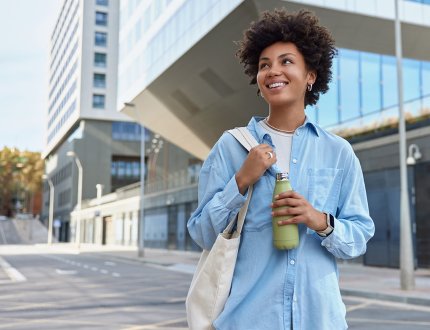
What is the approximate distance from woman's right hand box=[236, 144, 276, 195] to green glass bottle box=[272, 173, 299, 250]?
2.7 inches

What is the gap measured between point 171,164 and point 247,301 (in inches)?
2297

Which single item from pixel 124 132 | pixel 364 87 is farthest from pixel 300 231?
pixel 124 132

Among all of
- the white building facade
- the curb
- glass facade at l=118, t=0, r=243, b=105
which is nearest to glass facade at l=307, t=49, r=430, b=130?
glass facade at l=118, t=0, r=243, b=105

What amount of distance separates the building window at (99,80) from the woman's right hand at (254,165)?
78529 mm

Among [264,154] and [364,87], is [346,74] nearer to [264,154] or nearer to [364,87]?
[364,87]

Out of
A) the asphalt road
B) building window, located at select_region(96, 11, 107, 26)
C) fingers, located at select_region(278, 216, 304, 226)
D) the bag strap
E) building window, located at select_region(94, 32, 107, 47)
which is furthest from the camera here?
building window, located at select_region(96, 11, 107, 26)

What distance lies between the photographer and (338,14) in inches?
972

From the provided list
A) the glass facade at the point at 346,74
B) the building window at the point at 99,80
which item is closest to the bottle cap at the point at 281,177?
the glass facade at the point at 346,74

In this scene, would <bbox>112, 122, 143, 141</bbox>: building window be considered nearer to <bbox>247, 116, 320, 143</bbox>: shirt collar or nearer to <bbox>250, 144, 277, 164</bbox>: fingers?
<bbox>247, 116, 320, 143</bbox>: shirt collar

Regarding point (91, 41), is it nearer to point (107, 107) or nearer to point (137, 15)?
point (107, 107)

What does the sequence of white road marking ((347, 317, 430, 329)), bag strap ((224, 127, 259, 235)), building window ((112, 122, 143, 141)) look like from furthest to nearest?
building window ((112, 122, 143, 141)) → white road marking ((347, 317, 430, 329)) → bag strap ((224, 127, 259, 235))

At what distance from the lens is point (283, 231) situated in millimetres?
1796

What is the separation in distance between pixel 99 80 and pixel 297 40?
79016 millimetres

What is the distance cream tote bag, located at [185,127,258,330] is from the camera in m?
1.87
